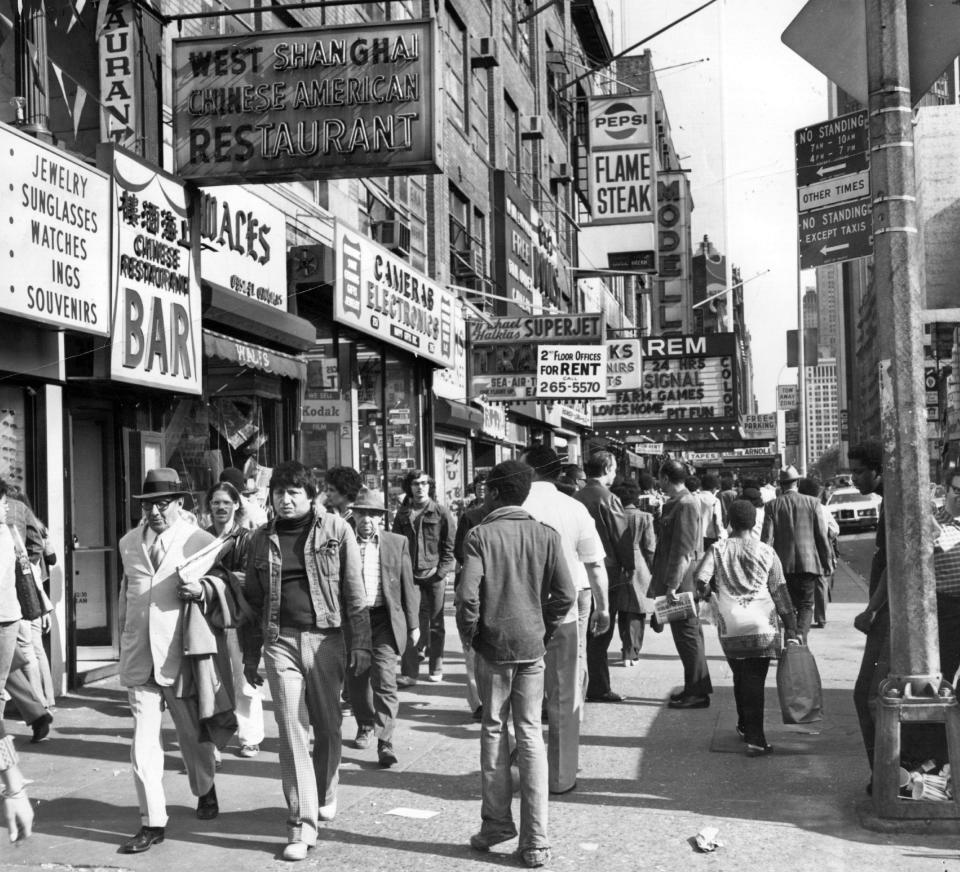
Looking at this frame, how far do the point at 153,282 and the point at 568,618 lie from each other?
18.2 feet

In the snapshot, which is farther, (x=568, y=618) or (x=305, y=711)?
(x=568, y=618)

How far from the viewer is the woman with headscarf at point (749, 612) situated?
8016 mm

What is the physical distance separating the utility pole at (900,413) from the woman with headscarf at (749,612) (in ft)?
5.40

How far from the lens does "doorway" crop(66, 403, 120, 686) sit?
1152cm

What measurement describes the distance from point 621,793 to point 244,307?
7.13 meters

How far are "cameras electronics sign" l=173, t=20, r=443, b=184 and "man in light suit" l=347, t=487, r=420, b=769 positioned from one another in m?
3.74

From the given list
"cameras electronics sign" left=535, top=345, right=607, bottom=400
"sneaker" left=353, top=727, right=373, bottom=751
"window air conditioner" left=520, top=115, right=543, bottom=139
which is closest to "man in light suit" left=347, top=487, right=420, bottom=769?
"sneaker" left=353, top=727, right=373, bottom=751

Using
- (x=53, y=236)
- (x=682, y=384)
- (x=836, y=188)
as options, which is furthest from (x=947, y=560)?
(x=682, y=384)

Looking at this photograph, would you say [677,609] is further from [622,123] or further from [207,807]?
[622,123]

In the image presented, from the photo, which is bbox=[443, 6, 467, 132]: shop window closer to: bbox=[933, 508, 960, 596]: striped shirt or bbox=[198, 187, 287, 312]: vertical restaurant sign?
bbox=[198, 187, 287, 312]: vertical restaurant sign

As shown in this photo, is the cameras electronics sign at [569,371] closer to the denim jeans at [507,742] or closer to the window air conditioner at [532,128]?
the window air conditioner at [532,128]

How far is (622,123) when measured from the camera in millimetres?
28578

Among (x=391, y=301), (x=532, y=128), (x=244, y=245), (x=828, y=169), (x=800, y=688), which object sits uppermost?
(x=532, y=128)

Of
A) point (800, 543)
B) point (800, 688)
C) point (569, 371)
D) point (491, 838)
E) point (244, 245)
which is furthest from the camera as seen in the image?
point (569, 371)
